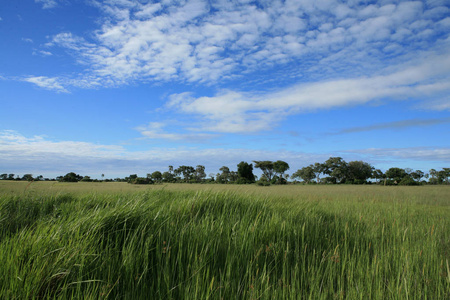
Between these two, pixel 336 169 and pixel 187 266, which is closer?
pixel 187 266

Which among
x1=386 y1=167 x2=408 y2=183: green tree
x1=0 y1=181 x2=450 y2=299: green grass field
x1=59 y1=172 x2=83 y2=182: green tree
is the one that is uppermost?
x1=386 y1=167 x2=408 y2=183: green tree

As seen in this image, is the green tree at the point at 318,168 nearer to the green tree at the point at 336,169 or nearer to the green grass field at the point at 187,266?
the green tree at the point at 336,169

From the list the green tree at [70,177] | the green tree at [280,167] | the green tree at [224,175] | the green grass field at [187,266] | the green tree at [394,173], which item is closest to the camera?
the green grass field at [187,266]

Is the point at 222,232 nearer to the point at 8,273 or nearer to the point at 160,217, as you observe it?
the point at 160,217

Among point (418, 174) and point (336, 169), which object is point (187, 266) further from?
point (418, 174)

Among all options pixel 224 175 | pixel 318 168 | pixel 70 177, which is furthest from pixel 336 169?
pixel 70 177

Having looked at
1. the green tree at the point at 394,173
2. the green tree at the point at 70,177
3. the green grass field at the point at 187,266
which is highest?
the green tree at the point at 394,173

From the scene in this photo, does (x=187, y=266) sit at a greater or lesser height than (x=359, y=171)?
lesser

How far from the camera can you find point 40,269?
79.7 inches

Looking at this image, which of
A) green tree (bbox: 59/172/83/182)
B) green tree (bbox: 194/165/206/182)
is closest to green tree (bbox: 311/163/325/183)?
green tree (bbox: 194/165/206/182)

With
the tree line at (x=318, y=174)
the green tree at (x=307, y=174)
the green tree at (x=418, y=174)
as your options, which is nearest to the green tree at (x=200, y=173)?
the tree line at (x=318, y=174)

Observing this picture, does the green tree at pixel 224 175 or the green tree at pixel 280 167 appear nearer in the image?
the green tree at pixel 224 175

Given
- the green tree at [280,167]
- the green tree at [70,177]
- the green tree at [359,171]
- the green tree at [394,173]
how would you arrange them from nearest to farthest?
the green tree at [70,177] → the green tree at [394,173] → the green tree at [359,171] → the green tree at [280,167]

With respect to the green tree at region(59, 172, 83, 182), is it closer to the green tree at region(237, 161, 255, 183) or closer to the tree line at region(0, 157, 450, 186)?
the tree line at region(0, 157, 450, 186)
